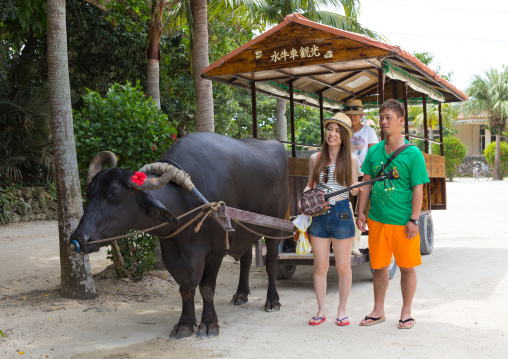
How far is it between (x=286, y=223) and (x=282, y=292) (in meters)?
1.32

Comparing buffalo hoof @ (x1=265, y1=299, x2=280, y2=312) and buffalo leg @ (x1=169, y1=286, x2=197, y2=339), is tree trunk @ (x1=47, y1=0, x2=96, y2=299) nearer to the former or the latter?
buffalo leg @ (x1=169, y1=286, x2=197, y2=339)

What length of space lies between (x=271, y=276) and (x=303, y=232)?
99cm

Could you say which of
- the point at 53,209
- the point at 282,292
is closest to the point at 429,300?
the point at 282,292

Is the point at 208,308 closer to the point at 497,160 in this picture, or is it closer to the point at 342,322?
the point at 342,322

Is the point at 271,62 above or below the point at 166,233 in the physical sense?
above

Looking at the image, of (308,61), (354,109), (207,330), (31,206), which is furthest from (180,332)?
(31,206)

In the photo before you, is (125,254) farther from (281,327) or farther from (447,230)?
(447,230)

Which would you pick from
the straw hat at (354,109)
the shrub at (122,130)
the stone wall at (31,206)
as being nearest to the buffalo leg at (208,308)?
the shrub at (122,130)

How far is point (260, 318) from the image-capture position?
5.09m

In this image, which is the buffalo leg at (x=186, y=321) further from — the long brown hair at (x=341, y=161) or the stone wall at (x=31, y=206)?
the stone wall at (x=31, y=206)

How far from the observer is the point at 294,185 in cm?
718

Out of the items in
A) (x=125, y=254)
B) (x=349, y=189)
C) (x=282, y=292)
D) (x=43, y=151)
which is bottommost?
(x=282, y=292)

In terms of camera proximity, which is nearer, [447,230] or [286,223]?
[286,223]

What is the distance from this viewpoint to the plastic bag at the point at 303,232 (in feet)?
15.5
